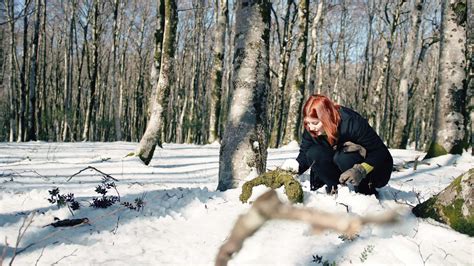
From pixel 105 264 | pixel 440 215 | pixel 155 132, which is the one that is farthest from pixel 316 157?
pixel 155 132

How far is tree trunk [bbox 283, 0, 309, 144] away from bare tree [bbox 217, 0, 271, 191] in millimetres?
7365

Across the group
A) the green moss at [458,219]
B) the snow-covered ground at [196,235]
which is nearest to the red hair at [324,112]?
the snow-covered ground at [196,235]

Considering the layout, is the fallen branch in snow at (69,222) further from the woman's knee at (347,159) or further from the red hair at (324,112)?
the woman's knee at (347,159)

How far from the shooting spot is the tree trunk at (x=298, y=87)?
447 inches

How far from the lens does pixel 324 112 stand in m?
3.06

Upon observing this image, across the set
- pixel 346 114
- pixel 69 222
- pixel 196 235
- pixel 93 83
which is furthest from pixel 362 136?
pixel 93 83

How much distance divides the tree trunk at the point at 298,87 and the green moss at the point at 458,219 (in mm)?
8544

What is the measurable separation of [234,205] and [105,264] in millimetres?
1405

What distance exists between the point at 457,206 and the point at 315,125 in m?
1.24

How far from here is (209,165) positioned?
7309 mm

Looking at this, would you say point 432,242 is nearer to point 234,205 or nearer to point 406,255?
point 406,255

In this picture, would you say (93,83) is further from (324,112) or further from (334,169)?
(324,112)

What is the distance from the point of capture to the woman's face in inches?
123

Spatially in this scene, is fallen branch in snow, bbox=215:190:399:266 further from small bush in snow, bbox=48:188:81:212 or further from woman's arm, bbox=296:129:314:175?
woman's arm, bbox=296:129:314:175
